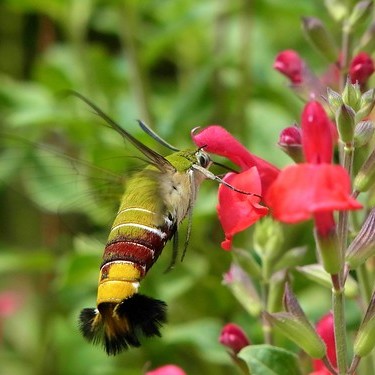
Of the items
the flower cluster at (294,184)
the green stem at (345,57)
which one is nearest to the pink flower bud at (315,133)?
the flower cluster at (294,184)

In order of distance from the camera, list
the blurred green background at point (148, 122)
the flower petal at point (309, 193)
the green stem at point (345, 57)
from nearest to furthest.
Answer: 1. the flower petal at point (309, 193)
2. the green stem at point (345, 57)
3. the blurred green background at point (148, 122)

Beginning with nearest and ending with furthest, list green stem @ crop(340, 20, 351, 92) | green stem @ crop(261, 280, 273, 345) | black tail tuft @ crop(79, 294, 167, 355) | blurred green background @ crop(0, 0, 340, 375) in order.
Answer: black tail tuft @ crop(79, 294, 167, 355)
green stem @ crop(261, 280, 273, 345)
green stem @ crop(340, 20, 351, 92)
blurred green background @ crop(0, 0, 340, 375)

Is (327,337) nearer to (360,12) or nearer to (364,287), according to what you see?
→ (364,287)

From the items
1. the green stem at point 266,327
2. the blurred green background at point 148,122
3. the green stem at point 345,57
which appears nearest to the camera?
the green stem at point 266,327

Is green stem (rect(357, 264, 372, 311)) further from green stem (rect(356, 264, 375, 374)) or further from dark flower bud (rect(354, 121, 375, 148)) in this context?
dark flower bud (rect(354, 121, 375, 148))

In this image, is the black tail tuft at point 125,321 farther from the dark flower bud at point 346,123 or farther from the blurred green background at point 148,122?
the blurred green background at point 148,122

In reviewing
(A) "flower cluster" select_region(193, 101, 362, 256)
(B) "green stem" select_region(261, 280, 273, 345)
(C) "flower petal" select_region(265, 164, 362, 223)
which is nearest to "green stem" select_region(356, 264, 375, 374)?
(B) "green stem" select_region(261, 280, 273, 345)
